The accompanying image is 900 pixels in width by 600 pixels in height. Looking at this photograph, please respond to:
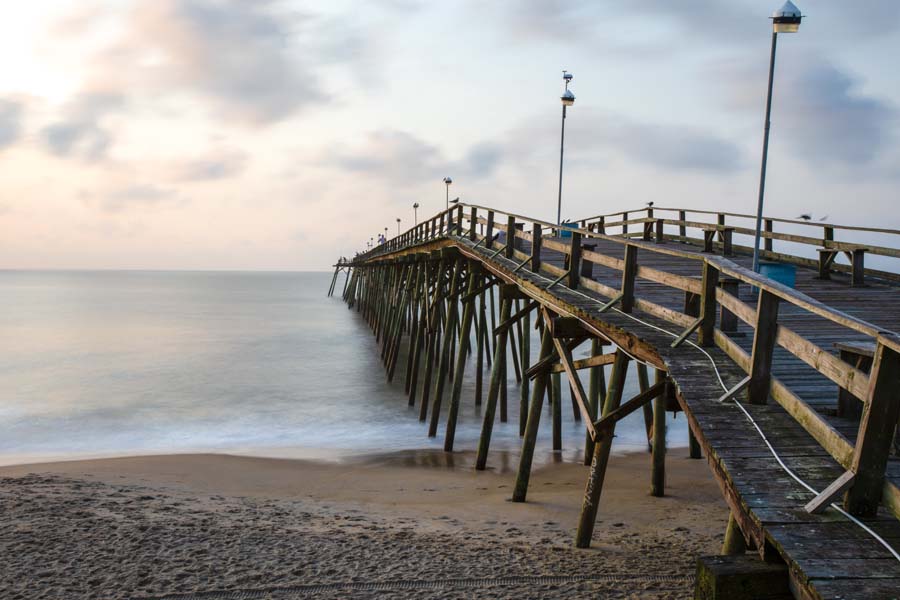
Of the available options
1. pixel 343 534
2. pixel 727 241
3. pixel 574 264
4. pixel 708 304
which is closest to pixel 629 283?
pixel 708 304

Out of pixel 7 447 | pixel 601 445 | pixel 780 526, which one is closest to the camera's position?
pixel 780 526

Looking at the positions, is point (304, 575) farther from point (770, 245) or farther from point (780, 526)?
point (770, 245)

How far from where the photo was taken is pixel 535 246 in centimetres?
1019

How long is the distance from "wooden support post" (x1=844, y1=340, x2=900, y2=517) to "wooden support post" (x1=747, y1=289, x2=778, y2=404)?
1145 millimetres

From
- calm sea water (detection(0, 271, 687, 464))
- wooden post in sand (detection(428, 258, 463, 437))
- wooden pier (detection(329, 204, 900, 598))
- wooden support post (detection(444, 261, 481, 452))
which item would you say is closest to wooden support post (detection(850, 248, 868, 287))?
wooden pier (detection(329, 204, 900, 598))

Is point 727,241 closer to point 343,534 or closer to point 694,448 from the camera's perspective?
point 694,448

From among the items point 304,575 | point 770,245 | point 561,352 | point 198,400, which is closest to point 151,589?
point 304,575

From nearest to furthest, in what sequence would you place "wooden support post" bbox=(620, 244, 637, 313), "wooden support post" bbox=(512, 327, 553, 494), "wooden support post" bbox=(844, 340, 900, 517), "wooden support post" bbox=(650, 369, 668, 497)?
1. "wooden support post" bbox=(844, 340, 900, 517)
2. "wooden support post" bbox=(620, 244, 637, 313)
3. "wooden support post" bbox=(512, 327, 553, 494)
4. "wooden support post" bbox=(650, 369, 668, 497)

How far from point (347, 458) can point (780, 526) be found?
1078 centimetres

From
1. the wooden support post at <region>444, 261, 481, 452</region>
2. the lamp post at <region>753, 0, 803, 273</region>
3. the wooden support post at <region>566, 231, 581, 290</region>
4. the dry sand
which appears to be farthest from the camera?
the wooden support post at <region>444, 261, 481, 452</region>

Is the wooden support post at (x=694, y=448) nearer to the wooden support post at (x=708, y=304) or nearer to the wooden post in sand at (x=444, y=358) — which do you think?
the wooden post in sand at (x=444, y=358)

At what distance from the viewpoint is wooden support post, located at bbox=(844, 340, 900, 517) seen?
3.14m

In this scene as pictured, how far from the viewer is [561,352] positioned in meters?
8.16

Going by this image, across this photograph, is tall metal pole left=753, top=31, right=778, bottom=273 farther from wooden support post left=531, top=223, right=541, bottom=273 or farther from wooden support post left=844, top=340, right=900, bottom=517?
wooden support post left=844, top=340, right=900, bottom=517
